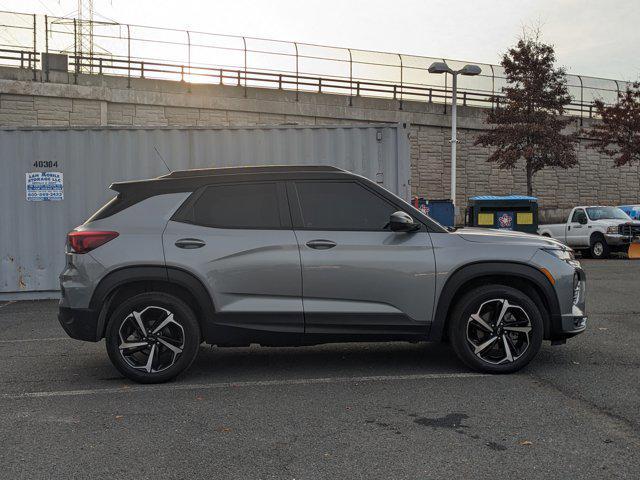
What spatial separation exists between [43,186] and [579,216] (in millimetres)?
15526

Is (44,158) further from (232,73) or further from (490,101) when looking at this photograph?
(490,101)

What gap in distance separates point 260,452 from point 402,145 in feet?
25.3

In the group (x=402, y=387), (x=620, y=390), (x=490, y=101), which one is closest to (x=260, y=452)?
(x=402, y=387)

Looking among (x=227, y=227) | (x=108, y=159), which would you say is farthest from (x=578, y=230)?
(x=227, y=227)

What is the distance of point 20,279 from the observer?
10.7 metres

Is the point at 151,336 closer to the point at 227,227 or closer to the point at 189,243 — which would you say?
the point at 189,243

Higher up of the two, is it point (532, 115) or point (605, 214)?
point (532, 115)

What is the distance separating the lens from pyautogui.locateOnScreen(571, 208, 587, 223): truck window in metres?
19.9

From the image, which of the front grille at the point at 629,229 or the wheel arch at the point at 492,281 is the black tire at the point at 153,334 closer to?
the wheel arch at the point at 492,281

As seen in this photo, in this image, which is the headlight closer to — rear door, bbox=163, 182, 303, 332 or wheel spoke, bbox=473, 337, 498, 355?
wheel spoke, bbox=473, 337, 498, 355

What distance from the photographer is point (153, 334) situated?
17.3 ft

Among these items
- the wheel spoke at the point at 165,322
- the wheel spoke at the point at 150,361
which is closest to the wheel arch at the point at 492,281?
the wheel spoke at the point at 165,322

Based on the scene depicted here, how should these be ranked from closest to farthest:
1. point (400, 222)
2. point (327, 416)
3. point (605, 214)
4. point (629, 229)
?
1. point (327, 416)
2. point (400, 222)
3. point (629, 229)
4. point (605, 214)

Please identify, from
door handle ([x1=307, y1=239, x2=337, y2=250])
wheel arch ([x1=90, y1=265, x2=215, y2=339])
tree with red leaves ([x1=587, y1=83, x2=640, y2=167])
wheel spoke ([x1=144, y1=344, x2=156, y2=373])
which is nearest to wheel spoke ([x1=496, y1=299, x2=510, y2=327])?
door handle ([x1=307, y1=239, x2=337, y2=250])
